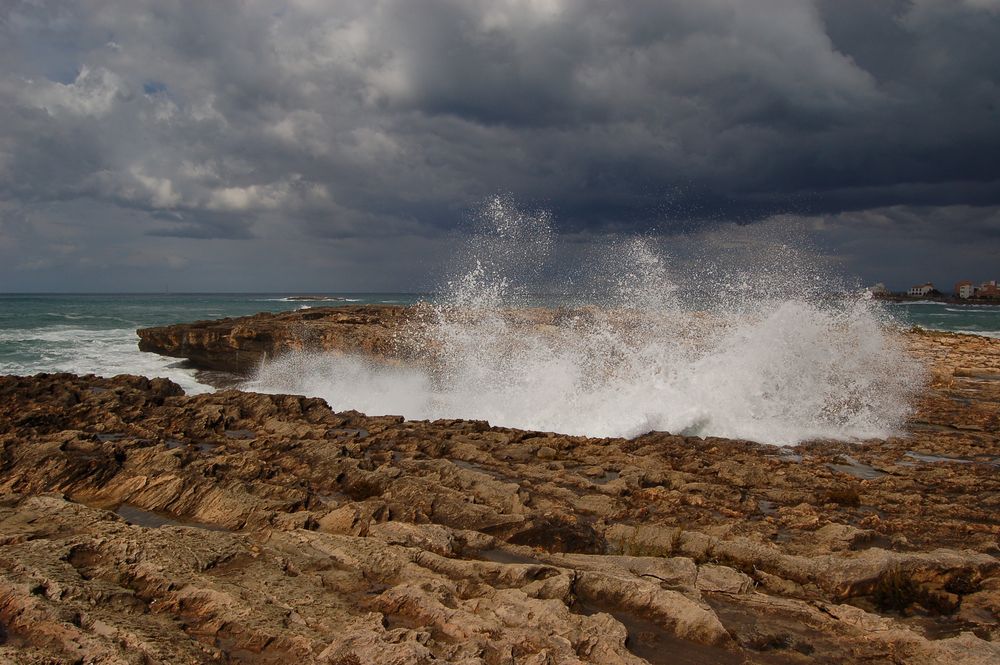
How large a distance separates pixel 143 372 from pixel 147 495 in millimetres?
18079

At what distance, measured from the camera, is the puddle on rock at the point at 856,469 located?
9992 mm

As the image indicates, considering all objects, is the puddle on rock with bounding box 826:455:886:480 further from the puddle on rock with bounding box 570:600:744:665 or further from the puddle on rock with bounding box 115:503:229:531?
the puddle on rock with bounding box 115:503:229:531

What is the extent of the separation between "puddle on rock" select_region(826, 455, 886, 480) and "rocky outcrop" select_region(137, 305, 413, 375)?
14614 millimetres

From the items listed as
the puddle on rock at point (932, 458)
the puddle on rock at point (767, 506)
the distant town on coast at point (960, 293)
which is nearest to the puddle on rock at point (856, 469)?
the puddle on rock at point (932, 458)

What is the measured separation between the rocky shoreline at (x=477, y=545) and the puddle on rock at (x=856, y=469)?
0.22 ft

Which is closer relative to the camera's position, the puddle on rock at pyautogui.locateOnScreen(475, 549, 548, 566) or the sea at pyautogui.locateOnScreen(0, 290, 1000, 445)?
the puddle on rock at pyautogui.locateOnScreen(475, 549, 548, 566)

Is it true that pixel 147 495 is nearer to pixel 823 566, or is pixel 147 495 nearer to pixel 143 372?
pixel 823 566

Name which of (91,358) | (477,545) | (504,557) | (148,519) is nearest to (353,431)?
(148,519)

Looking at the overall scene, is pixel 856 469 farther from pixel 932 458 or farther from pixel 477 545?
pixel 477 545

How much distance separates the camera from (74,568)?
5512mm

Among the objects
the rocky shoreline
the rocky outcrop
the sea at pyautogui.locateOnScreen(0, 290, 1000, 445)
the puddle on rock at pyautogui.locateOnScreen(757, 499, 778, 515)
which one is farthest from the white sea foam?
the puddle on rock at pyautogui.locateOnScreen(757, 499, 778, 515)

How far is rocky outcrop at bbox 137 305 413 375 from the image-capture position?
73.8 ft

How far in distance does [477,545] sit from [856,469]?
7.35 meters

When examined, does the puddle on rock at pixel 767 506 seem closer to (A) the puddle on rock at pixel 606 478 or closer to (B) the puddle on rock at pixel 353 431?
(A) the puddle on rock at pixel 606 478
